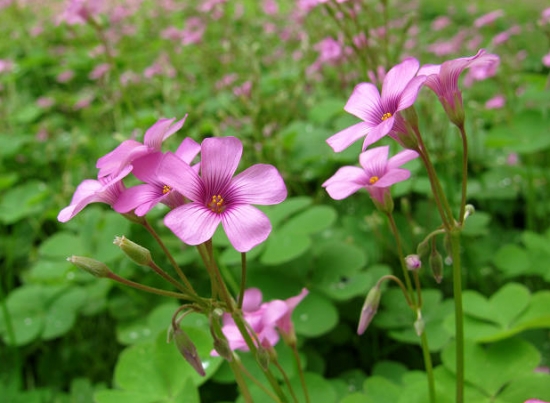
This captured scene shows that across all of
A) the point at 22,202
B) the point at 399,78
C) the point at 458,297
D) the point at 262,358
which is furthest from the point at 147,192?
the point at 22,202

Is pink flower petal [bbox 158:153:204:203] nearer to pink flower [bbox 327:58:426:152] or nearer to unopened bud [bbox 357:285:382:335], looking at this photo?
pink flower [bbox 327:58:426:152]

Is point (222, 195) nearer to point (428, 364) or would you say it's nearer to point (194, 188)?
point (194, 188)

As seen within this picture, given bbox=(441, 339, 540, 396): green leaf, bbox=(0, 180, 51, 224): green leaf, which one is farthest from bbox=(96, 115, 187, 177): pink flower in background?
bbox=(0, 180, 51, 224): green leaf

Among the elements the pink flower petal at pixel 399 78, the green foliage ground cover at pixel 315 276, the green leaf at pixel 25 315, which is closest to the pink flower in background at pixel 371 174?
the pink flower petal at pixel 399 78

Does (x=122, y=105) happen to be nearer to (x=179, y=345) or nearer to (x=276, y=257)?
(x=276, y=257)

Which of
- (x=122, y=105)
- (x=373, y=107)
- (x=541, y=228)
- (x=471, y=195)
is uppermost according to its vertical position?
(x=373, y=107)

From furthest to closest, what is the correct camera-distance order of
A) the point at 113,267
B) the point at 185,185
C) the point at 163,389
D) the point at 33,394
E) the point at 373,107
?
the point at 113,267
the point at 33,394
the point at 163,389
the point at 373,107
the point at 185,185

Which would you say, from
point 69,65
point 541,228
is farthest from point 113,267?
point 69,65

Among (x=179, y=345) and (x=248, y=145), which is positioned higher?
(x=179, y=345)
